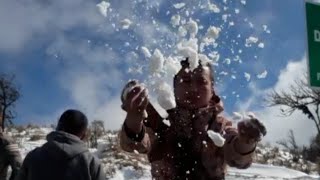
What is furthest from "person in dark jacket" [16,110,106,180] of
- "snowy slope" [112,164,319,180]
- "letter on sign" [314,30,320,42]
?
"snowy slope" [112,164,319,180]

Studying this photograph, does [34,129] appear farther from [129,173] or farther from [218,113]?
[218,113]

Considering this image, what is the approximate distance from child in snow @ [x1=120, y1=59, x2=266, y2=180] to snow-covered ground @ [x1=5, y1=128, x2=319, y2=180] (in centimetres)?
681

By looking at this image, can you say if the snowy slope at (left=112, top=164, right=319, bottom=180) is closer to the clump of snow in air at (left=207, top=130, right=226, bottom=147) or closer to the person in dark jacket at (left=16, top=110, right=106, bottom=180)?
the person in dark jacket at (left=16, top=110, right=106, bottom=180)

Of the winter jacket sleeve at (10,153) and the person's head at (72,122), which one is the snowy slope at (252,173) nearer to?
the winter jacket sleeve at (10,153)

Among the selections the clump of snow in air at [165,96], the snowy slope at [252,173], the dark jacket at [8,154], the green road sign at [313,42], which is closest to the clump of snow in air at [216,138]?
the clump of snow in air at [165,96]

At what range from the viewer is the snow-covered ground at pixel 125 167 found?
1217 centimetres

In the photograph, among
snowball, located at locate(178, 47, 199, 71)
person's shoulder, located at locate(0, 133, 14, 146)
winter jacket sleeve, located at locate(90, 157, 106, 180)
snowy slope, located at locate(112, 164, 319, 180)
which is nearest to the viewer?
snowball, located at locate(178, 47, 199, 71)

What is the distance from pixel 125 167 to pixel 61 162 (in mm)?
8217

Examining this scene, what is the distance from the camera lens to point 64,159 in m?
4.52

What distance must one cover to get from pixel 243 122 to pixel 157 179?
2.28ft

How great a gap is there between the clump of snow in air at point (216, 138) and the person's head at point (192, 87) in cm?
31

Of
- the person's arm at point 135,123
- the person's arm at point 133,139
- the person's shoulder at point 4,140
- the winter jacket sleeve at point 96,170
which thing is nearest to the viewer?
the person's arm at point 135,123

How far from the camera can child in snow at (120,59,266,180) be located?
355 centimetres

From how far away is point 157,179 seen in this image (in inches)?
149
